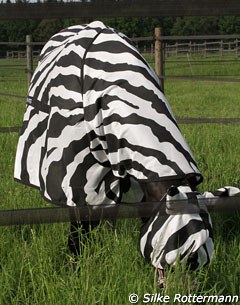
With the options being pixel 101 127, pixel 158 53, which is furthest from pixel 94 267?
pixel 158 53

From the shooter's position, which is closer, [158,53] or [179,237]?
[179,237]

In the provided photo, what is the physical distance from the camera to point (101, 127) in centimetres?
139

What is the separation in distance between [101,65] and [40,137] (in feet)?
1.51

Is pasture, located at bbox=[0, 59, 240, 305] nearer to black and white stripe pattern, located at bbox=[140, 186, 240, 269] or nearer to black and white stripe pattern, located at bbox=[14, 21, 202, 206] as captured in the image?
black and white stripe pattern, located at bbox=[140, 186, 240, 269]

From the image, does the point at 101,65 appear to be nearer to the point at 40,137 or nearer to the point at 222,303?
the point at 40,137

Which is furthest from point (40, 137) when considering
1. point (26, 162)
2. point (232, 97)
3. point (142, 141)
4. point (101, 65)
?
point (232, 97)

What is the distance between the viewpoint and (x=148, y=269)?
155 cm

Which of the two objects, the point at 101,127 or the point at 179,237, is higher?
the point at 101,127

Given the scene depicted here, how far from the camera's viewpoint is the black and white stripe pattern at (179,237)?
118cm

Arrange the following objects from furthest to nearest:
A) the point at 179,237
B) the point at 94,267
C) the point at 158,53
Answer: the point at 158,53
the point at 94,267
the point at 179,237

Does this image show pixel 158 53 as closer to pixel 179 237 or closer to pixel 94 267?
pixel 94 267

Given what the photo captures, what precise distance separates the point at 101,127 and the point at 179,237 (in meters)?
0.36

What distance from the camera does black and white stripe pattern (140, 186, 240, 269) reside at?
1.18 meters

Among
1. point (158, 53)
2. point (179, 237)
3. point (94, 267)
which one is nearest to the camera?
point (179, 237)
